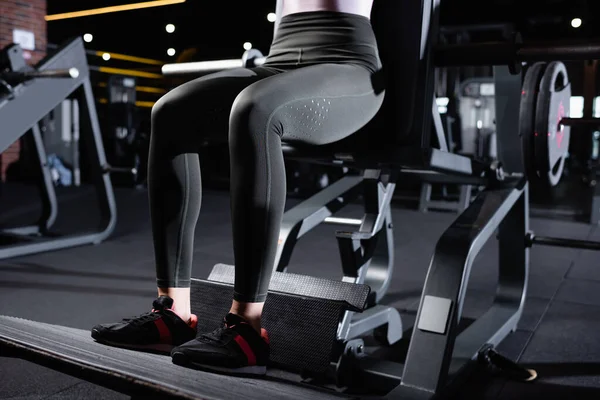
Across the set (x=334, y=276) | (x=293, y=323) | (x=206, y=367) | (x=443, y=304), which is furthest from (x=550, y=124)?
(x=334, y=276)

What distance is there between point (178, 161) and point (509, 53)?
712mm

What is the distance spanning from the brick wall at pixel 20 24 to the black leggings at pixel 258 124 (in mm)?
6202

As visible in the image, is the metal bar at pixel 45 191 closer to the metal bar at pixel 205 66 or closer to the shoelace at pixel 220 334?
the metal bar at pixel 205 66

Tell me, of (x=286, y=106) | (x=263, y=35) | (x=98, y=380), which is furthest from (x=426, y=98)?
(x=263, y=35)

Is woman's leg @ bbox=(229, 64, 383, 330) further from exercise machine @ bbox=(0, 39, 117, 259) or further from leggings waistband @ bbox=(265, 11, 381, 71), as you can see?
exercise machine @ bbox=(0, 39, 117, 259)

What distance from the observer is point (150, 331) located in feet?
3.43

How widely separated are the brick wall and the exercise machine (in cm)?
379

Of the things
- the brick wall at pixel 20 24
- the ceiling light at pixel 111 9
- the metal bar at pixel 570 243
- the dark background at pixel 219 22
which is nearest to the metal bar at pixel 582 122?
the metal bar at pixel 570 243

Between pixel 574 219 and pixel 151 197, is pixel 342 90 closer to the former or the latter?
pixel 151 197

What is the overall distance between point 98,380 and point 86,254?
2.30 m

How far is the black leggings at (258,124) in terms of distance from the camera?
96cm

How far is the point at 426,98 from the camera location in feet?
4.06

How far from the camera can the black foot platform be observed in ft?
2.64

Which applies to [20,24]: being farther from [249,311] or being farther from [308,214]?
[249,311]
